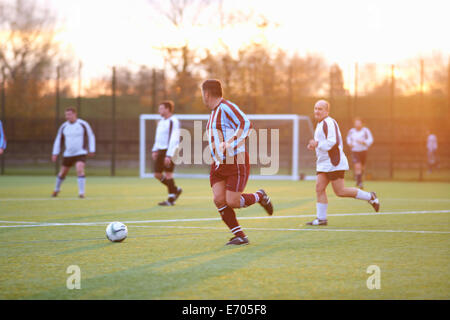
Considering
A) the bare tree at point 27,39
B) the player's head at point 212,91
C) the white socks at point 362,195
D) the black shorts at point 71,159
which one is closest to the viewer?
the player's head at point 212,91

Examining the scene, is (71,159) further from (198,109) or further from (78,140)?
(198,109)

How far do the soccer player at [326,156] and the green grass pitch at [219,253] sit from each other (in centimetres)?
50

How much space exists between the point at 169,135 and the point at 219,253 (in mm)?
6153

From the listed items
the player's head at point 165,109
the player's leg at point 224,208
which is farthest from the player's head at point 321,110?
the player's head at point 165,109

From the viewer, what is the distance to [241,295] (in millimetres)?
4676

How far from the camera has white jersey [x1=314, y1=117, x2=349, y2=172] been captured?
897cm

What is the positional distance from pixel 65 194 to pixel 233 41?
58.3 feet

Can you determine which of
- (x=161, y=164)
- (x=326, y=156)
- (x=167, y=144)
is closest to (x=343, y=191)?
(x=326, y=156)

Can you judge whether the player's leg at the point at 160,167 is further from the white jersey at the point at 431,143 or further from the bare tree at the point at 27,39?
the bare tree at the point at 27,39

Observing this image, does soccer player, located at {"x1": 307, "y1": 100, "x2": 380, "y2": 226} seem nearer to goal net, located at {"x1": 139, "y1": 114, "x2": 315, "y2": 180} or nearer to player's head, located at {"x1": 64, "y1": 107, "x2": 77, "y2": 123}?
player's head, located at {"x1": 64, "y1": 107, "x2": 77, "y2": 123}

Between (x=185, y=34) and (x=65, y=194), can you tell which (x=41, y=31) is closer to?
(x=185, y=34)

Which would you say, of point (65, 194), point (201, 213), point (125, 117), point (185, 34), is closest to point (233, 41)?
point (185, 34)

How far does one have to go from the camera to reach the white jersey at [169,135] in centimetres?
1233

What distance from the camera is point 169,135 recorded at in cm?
1251
